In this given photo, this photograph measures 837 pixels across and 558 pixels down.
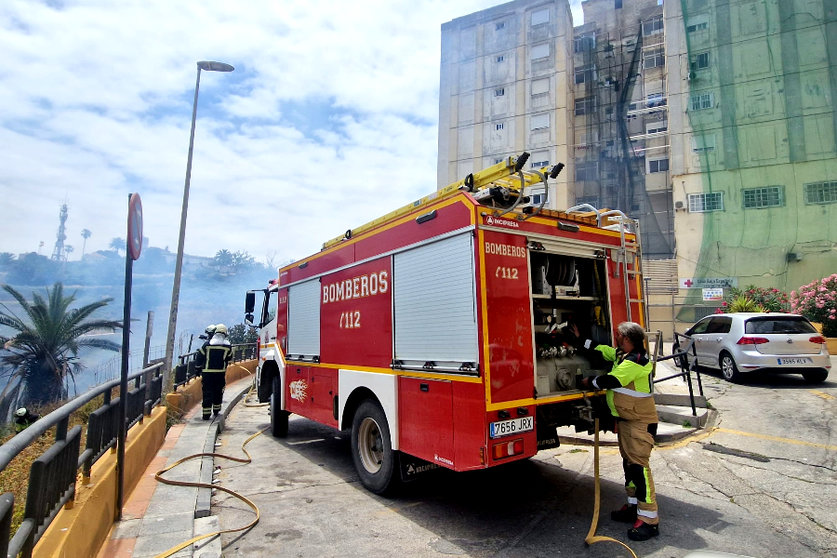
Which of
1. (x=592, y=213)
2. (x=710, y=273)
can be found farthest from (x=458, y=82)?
(x=592, y=213)

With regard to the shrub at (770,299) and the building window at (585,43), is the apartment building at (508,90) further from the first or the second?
the shrub at (770,299)

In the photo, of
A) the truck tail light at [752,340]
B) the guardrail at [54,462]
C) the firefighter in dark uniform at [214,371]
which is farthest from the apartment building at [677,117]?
the guardrail at [54,462]

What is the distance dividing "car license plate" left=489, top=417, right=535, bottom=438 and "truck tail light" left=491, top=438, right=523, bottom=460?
73mm

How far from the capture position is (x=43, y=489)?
8.68ft

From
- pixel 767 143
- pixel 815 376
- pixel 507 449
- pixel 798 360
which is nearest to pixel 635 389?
pixel 507 449

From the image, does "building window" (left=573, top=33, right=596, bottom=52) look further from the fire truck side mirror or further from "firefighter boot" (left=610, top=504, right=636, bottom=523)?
"firefighter boot" (left=610, top=504, right=636, bottom=523)

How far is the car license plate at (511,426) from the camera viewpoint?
3.84 metres

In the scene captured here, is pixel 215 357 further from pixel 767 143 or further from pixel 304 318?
pixel 767 143

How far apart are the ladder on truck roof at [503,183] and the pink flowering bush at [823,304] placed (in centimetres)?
1566

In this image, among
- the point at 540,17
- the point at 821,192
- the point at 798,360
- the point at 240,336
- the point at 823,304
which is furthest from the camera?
the point at 540,17

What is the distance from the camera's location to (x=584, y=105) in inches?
1441

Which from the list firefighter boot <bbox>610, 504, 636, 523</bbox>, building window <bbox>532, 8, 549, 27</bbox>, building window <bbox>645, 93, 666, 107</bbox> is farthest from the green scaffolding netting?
firefighter boot <bbox>610, 504, 636, 523</bbox>

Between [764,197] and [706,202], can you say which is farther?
[706,202]

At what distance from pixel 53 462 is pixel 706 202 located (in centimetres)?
2921
